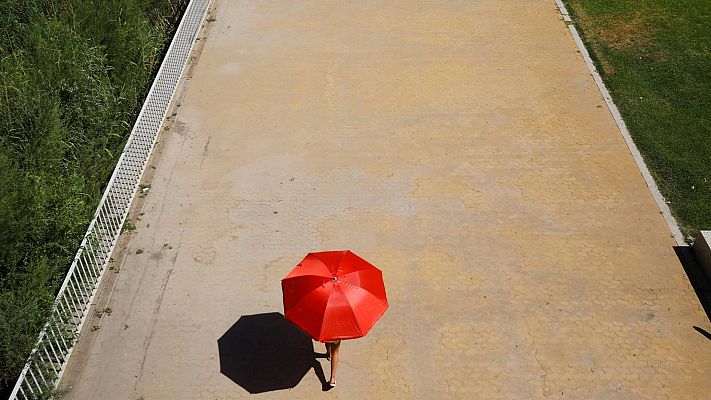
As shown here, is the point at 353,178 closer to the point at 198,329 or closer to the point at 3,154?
the point at 198,329

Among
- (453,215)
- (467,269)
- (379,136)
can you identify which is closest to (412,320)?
(467,269)

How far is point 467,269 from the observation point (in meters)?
10.4

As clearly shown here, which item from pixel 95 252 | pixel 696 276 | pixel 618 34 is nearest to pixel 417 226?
pixel 696 276

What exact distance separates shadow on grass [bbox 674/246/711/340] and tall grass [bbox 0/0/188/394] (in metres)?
9.25

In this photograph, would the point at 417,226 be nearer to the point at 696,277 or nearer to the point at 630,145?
the point at 696,277

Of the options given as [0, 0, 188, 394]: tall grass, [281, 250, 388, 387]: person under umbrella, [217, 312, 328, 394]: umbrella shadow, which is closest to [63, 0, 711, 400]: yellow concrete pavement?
[217, 312, 328, 394]: umbrella shadow

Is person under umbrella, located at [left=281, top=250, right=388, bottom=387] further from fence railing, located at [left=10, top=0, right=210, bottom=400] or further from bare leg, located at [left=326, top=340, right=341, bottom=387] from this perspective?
fence railing, located at [left=10, top=0, right=210, bottom=400]

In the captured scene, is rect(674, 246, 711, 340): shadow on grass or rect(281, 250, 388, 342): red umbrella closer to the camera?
rect(281, 250, 388, 342): red umbrella

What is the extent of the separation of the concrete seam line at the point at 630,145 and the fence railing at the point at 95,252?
9217mm

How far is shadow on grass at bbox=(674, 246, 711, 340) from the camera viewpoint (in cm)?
978

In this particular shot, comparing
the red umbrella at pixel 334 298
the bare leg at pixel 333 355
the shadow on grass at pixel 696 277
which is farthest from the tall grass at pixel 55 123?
the shadow on grass at pixel 696 277

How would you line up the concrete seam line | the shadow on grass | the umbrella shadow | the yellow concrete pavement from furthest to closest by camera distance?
the concrete seam line → the shadow on grass → the yellow concrete pavement → the umbrella shadow

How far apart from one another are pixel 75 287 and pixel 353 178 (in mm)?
5081

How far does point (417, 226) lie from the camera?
36.4 feet
